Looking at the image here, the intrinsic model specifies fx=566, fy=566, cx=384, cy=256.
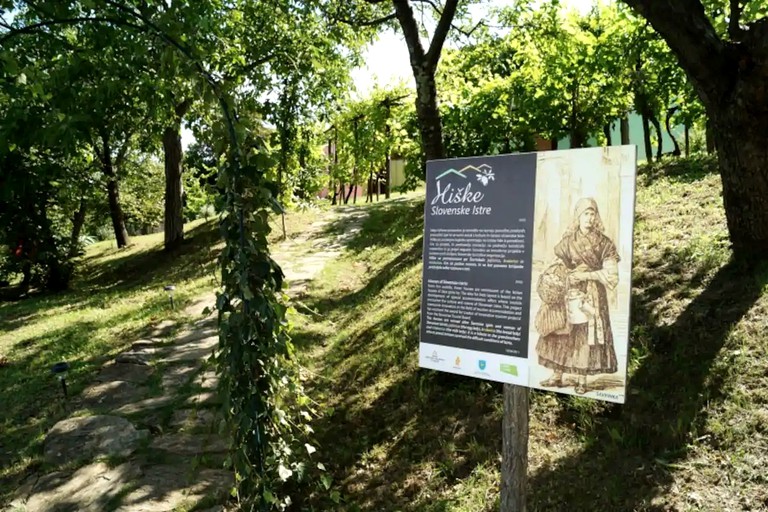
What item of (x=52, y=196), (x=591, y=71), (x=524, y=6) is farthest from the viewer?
(x=52, y=196)

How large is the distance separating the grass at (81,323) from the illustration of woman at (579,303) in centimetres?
182

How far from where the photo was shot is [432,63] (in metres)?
7.59

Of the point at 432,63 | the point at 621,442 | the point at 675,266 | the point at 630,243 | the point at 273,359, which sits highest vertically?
the point at 432,63

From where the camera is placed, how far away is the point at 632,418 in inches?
143

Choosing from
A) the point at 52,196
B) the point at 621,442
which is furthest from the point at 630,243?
the point at 52,196

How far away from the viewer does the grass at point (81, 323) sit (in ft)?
16.8

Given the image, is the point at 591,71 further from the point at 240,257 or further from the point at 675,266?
Result: the point at 240,257

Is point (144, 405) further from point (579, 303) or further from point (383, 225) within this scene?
point (383, 225)

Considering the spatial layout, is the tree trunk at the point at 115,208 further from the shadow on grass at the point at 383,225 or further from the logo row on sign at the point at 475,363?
the logo row on sign at the point at 475,363

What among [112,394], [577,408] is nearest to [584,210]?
[577,408]

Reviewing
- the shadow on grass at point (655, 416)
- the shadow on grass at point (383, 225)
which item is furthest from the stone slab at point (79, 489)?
the shadow on grass at point (383, 225)

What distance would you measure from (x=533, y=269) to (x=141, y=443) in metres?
3.60

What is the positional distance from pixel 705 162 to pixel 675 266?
5.51m

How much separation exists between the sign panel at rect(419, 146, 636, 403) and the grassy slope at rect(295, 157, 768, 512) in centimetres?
106
